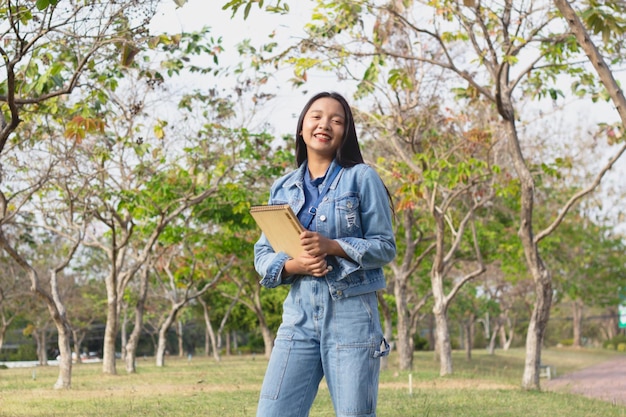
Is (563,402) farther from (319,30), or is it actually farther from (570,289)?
(570,289)

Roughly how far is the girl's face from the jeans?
52 centimetres

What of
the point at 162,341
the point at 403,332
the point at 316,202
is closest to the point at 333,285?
the point at 316,202

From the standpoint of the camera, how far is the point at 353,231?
3244 mm

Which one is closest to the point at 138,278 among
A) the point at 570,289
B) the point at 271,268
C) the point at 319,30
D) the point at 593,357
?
the point at 570,289

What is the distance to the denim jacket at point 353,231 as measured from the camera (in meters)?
3.15

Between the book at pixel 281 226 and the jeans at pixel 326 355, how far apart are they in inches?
5.8

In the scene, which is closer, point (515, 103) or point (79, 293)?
point (515, 103)

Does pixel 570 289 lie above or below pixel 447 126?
below

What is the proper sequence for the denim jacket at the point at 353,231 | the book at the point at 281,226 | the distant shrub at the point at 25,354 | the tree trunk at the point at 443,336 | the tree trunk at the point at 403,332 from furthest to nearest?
the distant shrub at the point at 25,354, the tree trunk at the point at 403,332, the tree trunk at the point at 443,336, the denim jacket at the point at 353,231, the book at the point at 281,226

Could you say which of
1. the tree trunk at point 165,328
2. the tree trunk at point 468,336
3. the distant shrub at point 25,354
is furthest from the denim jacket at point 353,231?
the distant shrub at point 25,354

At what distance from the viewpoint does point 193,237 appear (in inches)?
914

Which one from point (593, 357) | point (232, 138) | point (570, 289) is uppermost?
point (232, 138)

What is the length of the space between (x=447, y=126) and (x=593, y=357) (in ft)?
78.9

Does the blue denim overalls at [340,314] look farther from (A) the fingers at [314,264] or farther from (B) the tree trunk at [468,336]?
(B) the tree trunk at [468,336]
